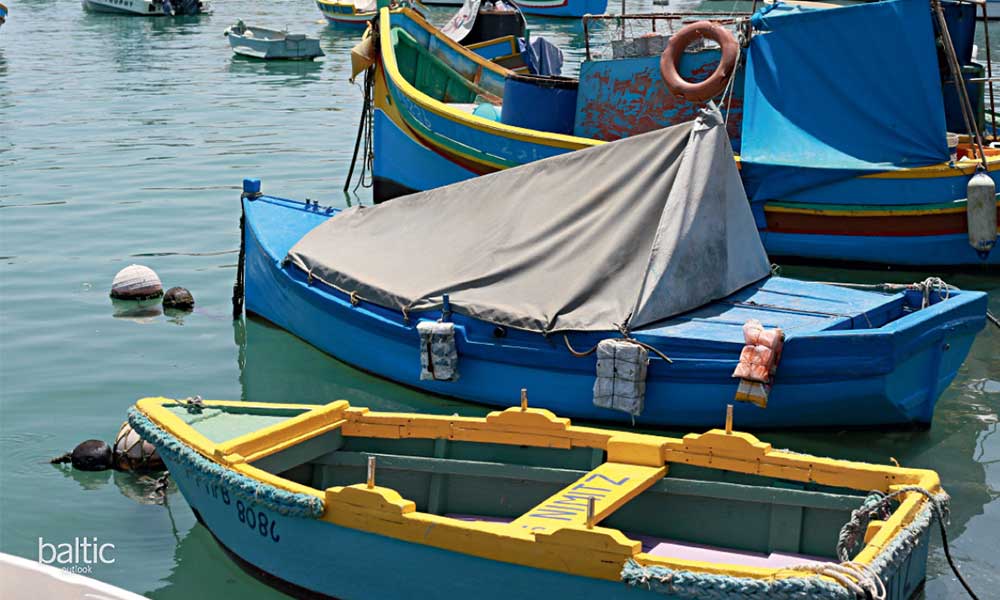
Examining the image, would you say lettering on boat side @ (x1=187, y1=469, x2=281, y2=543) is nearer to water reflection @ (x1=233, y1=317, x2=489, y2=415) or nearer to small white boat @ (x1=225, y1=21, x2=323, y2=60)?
water reflection @ (x1=233, y1=317, x2=489, y2=415)

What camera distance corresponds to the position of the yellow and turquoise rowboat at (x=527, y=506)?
619 cm

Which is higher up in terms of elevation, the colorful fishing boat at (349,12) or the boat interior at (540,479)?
the boat interior at (540,479)

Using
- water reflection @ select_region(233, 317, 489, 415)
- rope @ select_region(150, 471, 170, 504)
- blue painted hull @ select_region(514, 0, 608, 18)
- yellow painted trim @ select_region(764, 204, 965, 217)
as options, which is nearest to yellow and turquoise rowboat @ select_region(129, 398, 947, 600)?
rope @ select_region(150, 471, 170, 504)

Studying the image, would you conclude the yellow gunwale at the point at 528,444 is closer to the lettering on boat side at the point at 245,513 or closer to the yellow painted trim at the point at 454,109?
the lettering on boat side at the point at 245,513

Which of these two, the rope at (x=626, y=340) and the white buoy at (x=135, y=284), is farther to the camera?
the white buoy at (x=135, y=284)

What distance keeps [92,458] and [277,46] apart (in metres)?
30.8

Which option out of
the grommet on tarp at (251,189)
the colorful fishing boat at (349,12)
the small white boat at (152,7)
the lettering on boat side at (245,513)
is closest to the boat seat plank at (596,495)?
the lettering on boat side at (245,513)

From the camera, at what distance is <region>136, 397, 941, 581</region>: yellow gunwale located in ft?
20.3

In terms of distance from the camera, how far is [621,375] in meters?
9.58

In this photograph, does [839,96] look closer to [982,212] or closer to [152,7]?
[982,212]

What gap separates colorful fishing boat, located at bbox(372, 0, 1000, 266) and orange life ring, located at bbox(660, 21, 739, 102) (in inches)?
13.6

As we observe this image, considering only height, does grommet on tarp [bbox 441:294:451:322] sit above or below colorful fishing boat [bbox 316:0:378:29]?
above

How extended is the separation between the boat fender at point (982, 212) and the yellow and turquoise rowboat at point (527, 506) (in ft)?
26.3

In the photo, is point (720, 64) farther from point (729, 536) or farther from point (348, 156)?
point (348, 156)
